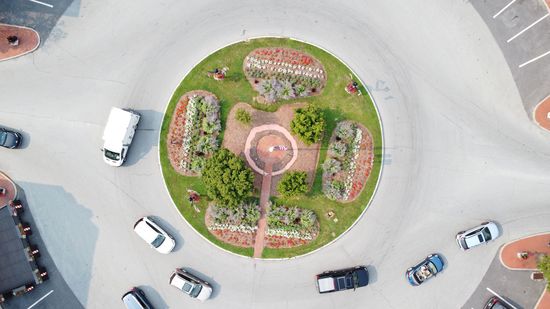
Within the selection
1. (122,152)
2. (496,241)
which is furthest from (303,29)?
(496,241)

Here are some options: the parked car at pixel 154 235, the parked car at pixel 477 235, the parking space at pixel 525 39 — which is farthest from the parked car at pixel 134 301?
the parking space at pixel 525 39

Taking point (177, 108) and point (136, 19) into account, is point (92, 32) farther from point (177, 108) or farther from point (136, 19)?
point (177, 108)

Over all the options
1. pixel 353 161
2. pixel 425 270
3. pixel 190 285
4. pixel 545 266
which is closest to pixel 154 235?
pixel 190 285

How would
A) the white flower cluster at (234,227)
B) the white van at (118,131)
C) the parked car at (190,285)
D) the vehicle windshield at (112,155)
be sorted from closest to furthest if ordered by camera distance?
the white van at (118,131), the vehicle windshield at (112,155), the parked car at (190,285), the white flower cluster at (234,227)

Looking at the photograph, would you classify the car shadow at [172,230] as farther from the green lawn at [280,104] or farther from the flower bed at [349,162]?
the flower bed at [349,162]

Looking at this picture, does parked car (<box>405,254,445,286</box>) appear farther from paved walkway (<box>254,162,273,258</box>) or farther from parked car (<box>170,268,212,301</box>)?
parked car (<box>170,268,212,301</box>)

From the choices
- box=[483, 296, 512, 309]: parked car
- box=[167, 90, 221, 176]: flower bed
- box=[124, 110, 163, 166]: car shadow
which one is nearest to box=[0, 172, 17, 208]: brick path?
box=[124, 110, 163, 166]: car shadow
